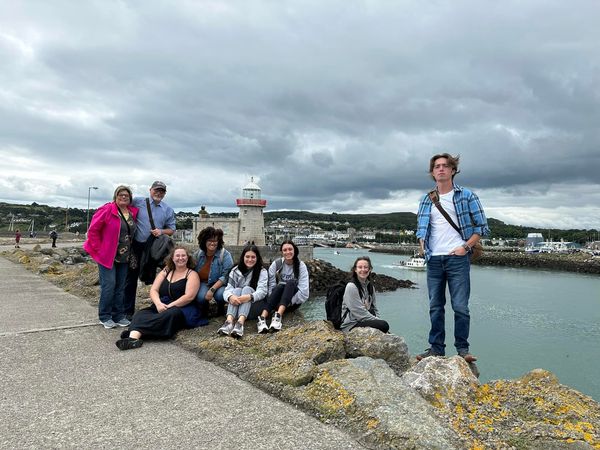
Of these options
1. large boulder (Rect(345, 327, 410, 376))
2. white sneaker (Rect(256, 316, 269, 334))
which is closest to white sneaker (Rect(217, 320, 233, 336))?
white sneaker (Rect(256, 316, 269, 334))

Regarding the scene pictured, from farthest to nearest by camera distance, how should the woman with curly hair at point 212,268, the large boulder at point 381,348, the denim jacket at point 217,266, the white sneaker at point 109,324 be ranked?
the denim jacket at point 217,266
the woman with curly hair at point 212,268
the white sneaker at point 109,324
the large boulder at point 381,348

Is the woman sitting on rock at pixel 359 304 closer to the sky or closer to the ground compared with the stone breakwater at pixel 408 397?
closer to the sky

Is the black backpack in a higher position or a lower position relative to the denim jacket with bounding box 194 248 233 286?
lower

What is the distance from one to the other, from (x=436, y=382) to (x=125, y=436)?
196 cm

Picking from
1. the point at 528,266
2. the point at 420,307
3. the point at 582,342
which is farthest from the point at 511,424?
the point at 528,266

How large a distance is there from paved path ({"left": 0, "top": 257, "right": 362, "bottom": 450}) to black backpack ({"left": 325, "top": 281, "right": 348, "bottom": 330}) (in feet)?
5.47

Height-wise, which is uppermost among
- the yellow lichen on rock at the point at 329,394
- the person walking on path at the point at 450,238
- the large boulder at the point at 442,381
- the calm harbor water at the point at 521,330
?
the person walking on path at the point at 450,238

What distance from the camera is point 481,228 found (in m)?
3.92

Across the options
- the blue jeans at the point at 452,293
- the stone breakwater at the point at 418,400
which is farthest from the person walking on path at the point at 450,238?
the stone breakwater at the point at 418,400

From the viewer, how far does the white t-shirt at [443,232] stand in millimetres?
3977

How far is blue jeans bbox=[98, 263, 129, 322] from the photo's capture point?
204 inches

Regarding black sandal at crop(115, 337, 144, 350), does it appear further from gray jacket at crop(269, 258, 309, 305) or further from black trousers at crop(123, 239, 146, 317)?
gray jacket at crop(269, 258, 309, 305)

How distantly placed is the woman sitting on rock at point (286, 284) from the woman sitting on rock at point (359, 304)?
0.65m

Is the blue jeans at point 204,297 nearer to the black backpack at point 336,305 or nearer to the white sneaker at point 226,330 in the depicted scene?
the white sneaker at point 226,330
